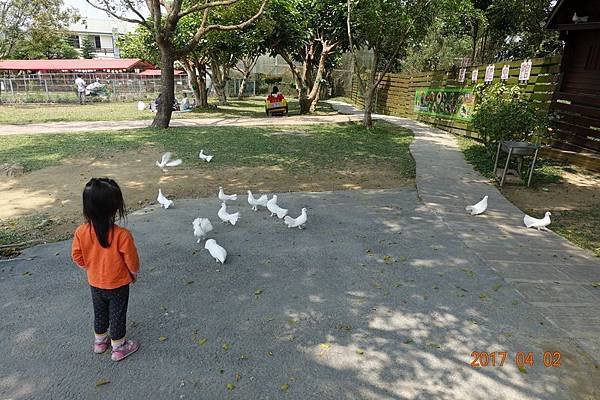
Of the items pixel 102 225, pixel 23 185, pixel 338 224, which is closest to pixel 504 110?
pixel 338 224

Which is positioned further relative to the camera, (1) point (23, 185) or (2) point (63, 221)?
(1) point (23, 185)

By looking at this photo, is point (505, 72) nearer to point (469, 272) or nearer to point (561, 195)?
point (561, 195)

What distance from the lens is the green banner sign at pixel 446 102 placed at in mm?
13562

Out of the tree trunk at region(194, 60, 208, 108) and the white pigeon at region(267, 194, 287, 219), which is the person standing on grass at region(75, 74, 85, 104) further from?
the white pigeon at region(267, 194, 287, 219)

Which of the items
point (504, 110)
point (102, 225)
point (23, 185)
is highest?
point (504, 110)

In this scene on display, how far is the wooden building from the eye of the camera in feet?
29.5

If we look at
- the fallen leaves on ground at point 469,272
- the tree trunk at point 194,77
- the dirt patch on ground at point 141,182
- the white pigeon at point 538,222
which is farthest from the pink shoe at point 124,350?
the tree trunk at point 194,77

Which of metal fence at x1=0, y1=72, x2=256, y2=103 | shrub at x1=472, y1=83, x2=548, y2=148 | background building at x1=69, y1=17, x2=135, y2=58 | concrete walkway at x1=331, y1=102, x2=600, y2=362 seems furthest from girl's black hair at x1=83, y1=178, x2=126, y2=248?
background building at x1=69, y1=17, x2=135, y2=58

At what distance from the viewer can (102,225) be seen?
2664 mm

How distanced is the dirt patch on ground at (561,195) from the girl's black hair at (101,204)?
240 inches

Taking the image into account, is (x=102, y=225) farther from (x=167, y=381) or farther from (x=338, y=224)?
(x=338, y=224)

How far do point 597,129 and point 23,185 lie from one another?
1170 cm
